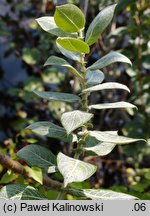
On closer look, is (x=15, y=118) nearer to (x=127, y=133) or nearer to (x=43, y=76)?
(x=43, y=76)

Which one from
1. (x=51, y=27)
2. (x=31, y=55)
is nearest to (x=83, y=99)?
(x=51, y=27)

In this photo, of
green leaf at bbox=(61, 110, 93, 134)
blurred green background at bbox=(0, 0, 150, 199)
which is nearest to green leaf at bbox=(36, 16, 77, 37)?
green leaf at bbox=(61, 110, 93, 134)

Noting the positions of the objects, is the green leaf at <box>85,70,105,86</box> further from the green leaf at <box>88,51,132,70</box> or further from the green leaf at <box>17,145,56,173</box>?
the green leaf at <box>17,145,56,173</box>

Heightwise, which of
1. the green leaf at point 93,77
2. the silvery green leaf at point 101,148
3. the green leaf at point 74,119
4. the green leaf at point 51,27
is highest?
the green leaf at point 51,27

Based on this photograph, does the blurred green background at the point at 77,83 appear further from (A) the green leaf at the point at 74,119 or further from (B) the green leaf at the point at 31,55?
(A) the green leaf at the point at 74,119

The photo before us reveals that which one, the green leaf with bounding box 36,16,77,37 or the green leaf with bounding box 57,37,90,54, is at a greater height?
the green leaf with bounding box 36,16,77,37

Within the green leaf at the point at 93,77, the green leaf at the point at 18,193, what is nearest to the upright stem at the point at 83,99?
the green leaf at the point at 93,77
